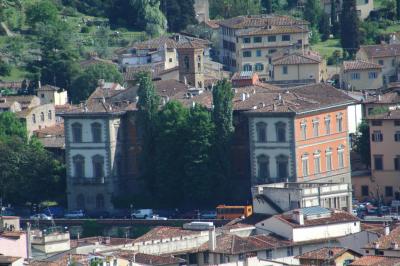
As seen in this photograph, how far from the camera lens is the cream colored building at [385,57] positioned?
14588cm

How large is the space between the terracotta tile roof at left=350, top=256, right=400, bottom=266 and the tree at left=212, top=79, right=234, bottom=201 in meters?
30.7

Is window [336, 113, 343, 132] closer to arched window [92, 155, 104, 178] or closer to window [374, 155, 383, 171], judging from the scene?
window [374, 155, 383, 171]

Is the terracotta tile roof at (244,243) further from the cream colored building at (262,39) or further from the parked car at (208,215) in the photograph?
the cream colored building at (262,39)

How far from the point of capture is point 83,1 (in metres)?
172

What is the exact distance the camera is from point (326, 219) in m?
101

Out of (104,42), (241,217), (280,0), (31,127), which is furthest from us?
(280,0)

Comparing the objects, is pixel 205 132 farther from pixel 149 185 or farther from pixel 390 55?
pixel 390 55

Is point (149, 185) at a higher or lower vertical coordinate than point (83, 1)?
lower

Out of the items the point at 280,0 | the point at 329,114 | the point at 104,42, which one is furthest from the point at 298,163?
the point at 280,0

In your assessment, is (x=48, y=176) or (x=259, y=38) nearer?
(x=48, y=176)

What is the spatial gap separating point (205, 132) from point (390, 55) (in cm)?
3017

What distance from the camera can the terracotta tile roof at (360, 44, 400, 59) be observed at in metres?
148

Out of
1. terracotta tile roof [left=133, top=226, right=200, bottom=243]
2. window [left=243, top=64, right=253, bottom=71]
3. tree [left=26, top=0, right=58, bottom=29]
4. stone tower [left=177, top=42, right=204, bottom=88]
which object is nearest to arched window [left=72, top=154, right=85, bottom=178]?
stone tower [left=177, top=42, right=204, bottom=88]

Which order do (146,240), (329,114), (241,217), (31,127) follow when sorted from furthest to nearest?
(31,127) < (329,114) < (241,217) < (146,240)
